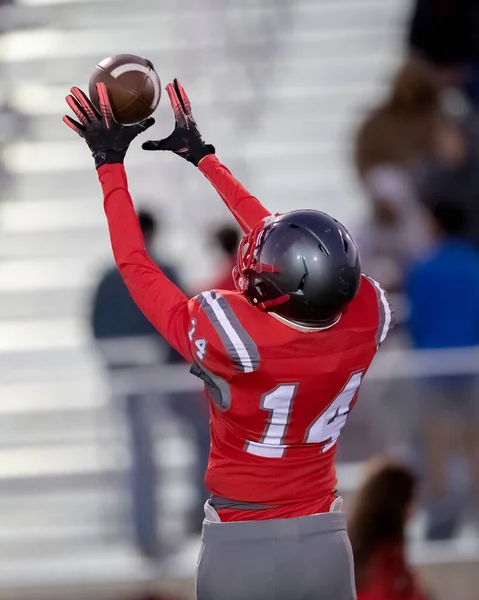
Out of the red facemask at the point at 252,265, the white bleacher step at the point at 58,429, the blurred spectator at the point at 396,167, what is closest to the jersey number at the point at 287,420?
the red facemask at the point at 252,265

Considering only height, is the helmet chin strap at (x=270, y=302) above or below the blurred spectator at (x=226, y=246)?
above

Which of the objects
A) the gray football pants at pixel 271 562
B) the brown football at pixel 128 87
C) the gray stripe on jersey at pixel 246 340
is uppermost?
the brown football at pixel 128 87

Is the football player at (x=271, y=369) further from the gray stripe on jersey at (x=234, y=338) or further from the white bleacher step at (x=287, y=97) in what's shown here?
the white bleacher step at (x=287, y=97)

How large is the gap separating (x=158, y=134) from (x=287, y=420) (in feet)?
14.4

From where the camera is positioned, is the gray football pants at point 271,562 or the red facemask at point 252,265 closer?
the red facemask at point 252,265

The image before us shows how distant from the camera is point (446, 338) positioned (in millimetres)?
5492

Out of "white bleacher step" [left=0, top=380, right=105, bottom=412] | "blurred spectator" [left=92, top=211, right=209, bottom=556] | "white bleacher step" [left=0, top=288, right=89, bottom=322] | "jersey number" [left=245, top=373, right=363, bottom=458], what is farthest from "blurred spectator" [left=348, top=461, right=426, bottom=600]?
"white bleacher step" [left=0, top=288, right=89, bottom=322]

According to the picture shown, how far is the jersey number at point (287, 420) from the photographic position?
9.14 feet

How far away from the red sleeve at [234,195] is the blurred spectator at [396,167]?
9.56ft

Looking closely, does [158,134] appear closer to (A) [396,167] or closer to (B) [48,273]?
(B) [48,273]

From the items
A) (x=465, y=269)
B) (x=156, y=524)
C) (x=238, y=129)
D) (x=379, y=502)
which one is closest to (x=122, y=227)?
(x=379, y=502)

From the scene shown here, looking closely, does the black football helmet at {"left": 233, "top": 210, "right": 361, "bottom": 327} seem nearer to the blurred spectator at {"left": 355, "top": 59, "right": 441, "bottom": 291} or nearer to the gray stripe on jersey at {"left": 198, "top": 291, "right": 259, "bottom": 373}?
the gray stripe on jersey at {"left": 198, "top": 291, "right": 259, "bottom": 373}

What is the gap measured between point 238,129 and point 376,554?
157 inches

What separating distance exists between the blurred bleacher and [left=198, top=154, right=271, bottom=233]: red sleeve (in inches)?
92.0
